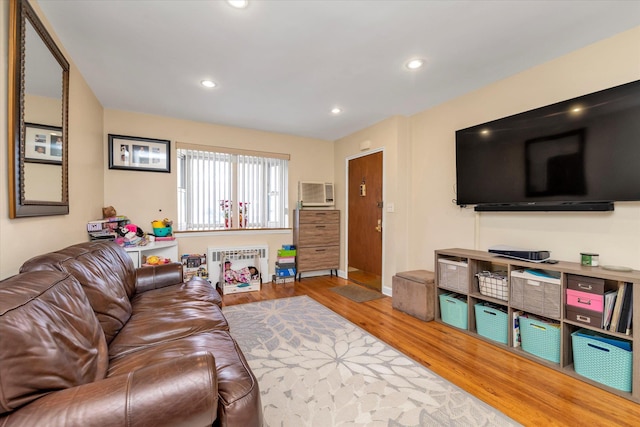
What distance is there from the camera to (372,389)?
1788mm

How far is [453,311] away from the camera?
108 inches

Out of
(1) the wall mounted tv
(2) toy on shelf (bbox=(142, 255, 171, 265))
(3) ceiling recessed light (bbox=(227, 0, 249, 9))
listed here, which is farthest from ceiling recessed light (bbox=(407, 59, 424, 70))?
(2) toy on shelf (bbox=(142, 255, 171, 265))

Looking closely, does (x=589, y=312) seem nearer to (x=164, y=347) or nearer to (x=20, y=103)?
(x=164, y=347)

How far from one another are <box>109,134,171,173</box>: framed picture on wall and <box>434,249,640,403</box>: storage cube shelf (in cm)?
375

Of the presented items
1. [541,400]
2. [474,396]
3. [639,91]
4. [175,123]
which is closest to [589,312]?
[541,400]

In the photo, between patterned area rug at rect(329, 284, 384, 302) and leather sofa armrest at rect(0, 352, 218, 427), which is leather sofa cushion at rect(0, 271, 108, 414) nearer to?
leather sofa armrest at rect(0, 352, 218, 427)

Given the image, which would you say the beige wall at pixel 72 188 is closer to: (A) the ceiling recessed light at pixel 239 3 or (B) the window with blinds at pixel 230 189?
(B) the window with blinds at pixel 230 189

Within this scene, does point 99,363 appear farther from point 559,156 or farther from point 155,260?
point 559,156

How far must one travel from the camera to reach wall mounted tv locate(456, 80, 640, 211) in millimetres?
1898

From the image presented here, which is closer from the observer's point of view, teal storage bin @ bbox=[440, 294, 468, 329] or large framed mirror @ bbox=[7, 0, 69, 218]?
large framed mirror @ bbox=[7, 0, 69, 218]

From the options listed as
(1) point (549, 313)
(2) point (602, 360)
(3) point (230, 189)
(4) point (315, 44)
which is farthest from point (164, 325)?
(3) point (230, 189)

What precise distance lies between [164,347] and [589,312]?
2620 millimetres

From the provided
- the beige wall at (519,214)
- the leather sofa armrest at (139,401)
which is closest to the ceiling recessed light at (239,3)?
the leather sofa armrest at (139,401)

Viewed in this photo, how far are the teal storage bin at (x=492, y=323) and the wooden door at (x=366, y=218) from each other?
1.55m
